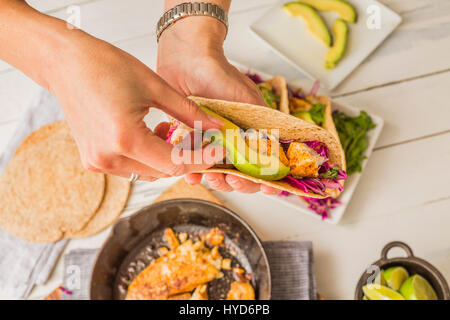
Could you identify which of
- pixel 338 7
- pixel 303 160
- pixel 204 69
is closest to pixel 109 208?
pixel 204 69

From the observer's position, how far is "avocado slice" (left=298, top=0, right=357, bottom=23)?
6.76ft

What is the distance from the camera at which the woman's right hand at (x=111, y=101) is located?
1035 mm

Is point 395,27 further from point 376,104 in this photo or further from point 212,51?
point 212,51

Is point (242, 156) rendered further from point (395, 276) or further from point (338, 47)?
point (338, 47)

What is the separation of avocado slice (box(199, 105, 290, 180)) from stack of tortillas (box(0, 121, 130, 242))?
981mm

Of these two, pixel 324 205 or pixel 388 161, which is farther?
pixel 388 161

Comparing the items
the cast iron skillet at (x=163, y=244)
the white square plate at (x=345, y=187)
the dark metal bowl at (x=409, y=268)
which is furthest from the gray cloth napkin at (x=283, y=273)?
the dark metal bowl at (x=409, y=268)

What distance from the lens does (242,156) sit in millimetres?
1248

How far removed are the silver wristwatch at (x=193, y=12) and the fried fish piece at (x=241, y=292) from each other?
1.27m

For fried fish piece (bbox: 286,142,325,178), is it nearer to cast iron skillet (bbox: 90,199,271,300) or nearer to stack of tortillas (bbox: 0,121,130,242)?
cast iron skillet (bbox: 90,199,271,300)

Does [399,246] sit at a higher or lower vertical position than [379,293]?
higher

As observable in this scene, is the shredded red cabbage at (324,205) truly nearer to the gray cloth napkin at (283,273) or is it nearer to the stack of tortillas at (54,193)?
the gray cloth napkin at (283,273)

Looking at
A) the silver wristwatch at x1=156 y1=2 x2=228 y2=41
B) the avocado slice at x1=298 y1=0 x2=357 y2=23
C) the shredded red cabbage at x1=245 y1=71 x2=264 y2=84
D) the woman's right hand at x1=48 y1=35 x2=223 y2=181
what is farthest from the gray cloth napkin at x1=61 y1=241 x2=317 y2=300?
the avocado slice at x1=298 y1=0 x2=357 y2=23

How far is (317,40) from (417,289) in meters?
1.38
